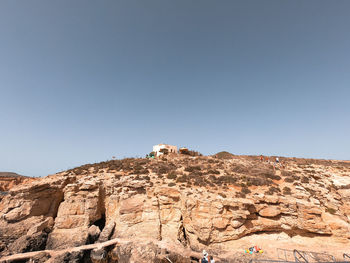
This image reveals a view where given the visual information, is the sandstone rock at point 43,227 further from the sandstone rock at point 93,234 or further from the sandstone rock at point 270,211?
the sandstone rock at point 270,211

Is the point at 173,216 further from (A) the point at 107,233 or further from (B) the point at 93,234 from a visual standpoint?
(B) the point at 93,234

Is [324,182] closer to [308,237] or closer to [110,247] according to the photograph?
[308,237]

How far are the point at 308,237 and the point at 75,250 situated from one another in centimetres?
1960

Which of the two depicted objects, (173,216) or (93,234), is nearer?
(93,234)

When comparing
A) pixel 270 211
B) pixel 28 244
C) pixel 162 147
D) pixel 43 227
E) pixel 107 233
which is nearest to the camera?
pixel 28 244

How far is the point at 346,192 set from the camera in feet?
44.9

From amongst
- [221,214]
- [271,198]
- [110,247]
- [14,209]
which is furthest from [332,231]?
[14,209]

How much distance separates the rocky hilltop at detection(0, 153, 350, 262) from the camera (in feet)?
38.1

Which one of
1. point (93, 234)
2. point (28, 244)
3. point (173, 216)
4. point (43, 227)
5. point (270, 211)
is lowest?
point (93, 234)

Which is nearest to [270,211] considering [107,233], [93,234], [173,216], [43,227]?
[173,216]

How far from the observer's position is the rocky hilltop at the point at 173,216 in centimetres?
1162

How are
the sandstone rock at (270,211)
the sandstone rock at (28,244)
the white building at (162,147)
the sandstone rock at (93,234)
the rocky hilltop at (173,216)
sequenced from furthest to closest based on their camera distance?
the white building at (162,147)
the sandstone rock at (93,234)
the sandstone rock at (270,211)
the sandstone rock at (28,244)
the rocky hilltop at (173,216)

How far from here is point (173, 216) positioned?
14.4 metres

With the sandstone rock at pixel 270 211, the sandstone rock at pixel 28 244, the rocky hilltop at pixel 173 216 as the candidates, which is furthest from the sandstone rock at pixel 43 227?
the sandstone rock at pixel 270 211
